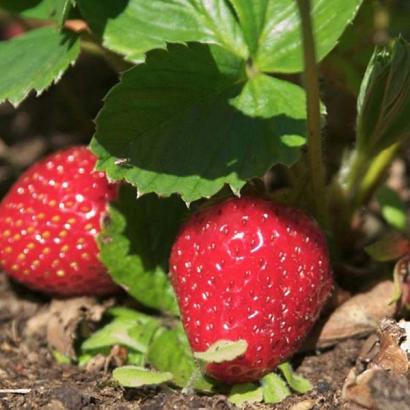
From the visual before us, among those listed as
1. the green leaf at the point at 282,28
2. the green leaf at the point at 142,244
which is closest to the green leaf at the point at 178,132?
the green leaf at the point at 282,28

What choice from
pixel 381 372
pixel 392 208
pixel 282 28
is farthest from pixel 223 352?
pixel 392 208

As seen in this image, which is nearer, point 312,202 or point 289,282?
point 289,282

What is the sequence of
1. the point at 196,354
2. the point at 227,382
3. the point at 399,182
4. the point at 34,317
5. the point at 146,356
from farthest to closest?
1. the point at 399,182
2. the point at 34,317
3. the point at 146,356
4. the point at 227,382
5. the point at 196,354

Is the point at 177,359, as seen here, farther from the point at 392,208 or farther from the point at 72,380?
the point at 392,208

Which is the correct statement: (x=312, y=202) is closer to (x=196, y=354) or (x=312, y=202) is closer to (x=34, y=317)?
(x=196, y=354)

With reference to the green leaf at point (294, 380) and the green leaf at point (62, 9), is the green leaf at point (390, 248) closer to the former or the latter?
the green leaf at point (294, 380)

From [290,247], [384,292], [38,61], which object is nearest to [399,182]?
[384,292]
